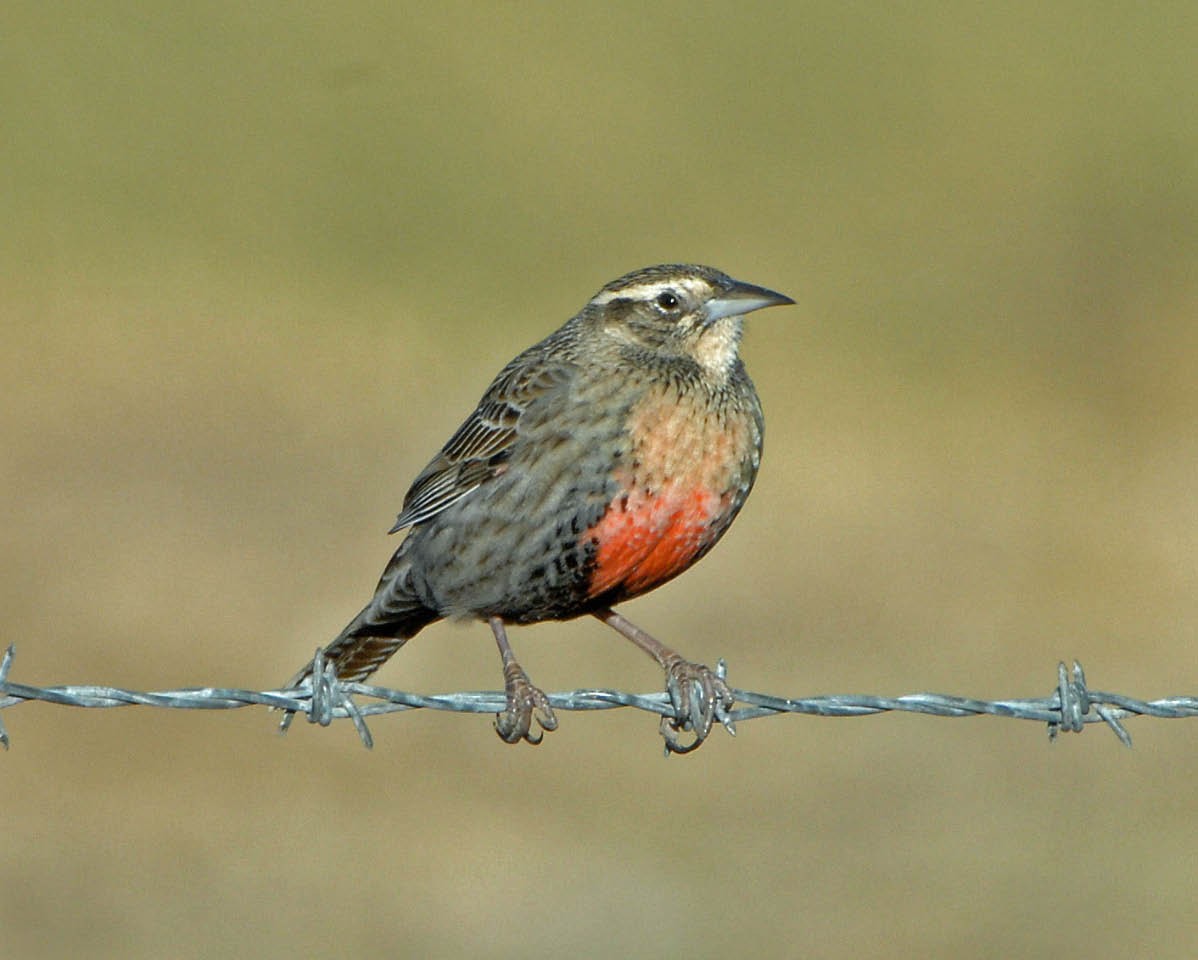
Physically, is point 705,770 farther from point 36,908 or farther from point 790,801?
point 36,908

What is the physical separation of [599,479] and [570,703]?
4.16ft

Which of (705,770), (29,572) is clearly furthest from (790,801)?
(29,572)

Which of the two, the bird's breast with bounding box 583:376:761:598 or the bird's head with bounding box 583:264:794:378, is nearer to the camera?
the bird's breast with bounding box 583:376:761:598

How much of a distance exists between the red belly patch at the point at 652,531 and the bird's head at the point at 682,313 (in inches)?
23.7

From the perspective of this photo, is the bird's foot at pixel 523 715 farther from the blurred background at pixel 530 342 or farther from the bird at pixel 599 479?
the blurred background at pixel 530 342

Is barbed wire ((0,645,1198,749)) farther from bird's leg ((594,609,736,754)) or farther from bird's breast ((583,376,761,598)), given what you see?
bird's breast ((583,376,761,598))

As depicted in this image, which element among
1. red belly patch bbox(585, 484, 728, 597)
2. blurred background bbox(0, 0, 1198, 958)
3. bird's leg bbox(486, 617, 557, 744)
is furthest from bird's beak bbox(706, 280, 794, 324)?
blurred background bbox(0, 0, 1198, 958)

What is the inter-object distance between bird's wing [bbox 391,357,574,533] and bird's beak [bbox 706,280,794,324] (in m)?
0.55

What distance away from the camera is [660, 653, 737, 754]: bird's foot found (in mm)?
6992

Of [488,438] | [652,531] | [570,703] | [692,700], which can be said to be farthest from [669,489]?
[570,703]

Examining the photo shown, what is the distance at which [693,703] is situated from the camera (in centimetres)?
714

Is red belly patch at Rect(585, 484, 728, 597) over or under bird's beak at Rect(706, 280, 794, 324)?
under

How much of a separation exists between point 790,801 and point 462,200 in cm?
751

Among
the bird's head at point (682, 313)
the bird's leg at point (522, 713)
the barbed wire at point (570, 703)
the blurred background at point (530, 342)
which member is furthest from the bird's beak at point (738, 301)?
the blurred background at point (530, 342)
